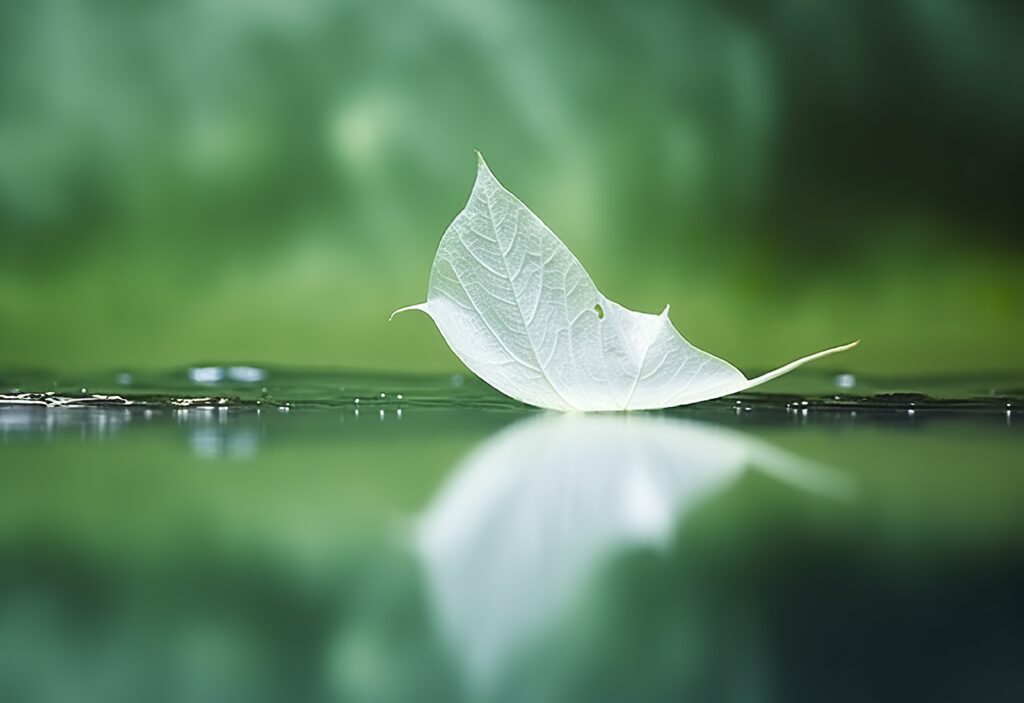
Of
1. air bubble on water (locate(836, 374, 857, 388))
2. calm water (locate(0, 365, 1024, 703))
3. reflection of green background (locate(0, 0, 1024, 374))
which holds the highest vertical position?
reflection of green background (locate(0, 0, 1024, 374))

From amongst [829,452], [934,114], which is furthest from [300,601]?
[934,114]

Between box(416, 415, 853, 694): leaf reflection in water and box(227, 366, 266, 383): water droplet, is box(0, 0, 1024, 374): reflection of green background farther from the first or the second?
box(416, 415, 853, 694): leaf reflection in water

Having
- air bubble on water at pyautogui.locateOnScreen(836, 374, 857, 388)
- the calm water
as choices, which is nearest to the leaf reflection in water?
the calm water

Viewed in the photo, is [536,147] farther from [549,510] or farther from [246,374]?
[549,510]

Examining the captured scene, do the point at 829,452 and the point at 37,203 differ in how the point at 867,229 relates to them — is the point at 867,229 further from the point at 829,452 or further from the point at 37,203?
the point at 37,203

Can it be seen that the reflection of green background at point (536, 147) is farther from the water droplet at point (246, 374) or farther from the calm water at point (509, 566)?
the calm water at point (509, 566)

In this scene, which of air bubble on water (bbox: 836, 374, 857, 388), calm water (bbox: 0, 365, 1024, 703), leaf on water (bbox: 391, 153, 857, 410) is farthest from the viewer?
air bubble on water (bbox: 836, 374, 857, 388)

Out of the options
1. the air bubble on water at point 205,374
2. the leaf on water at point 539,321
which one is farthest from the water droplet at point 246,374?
the leaf on water at point 539,321
